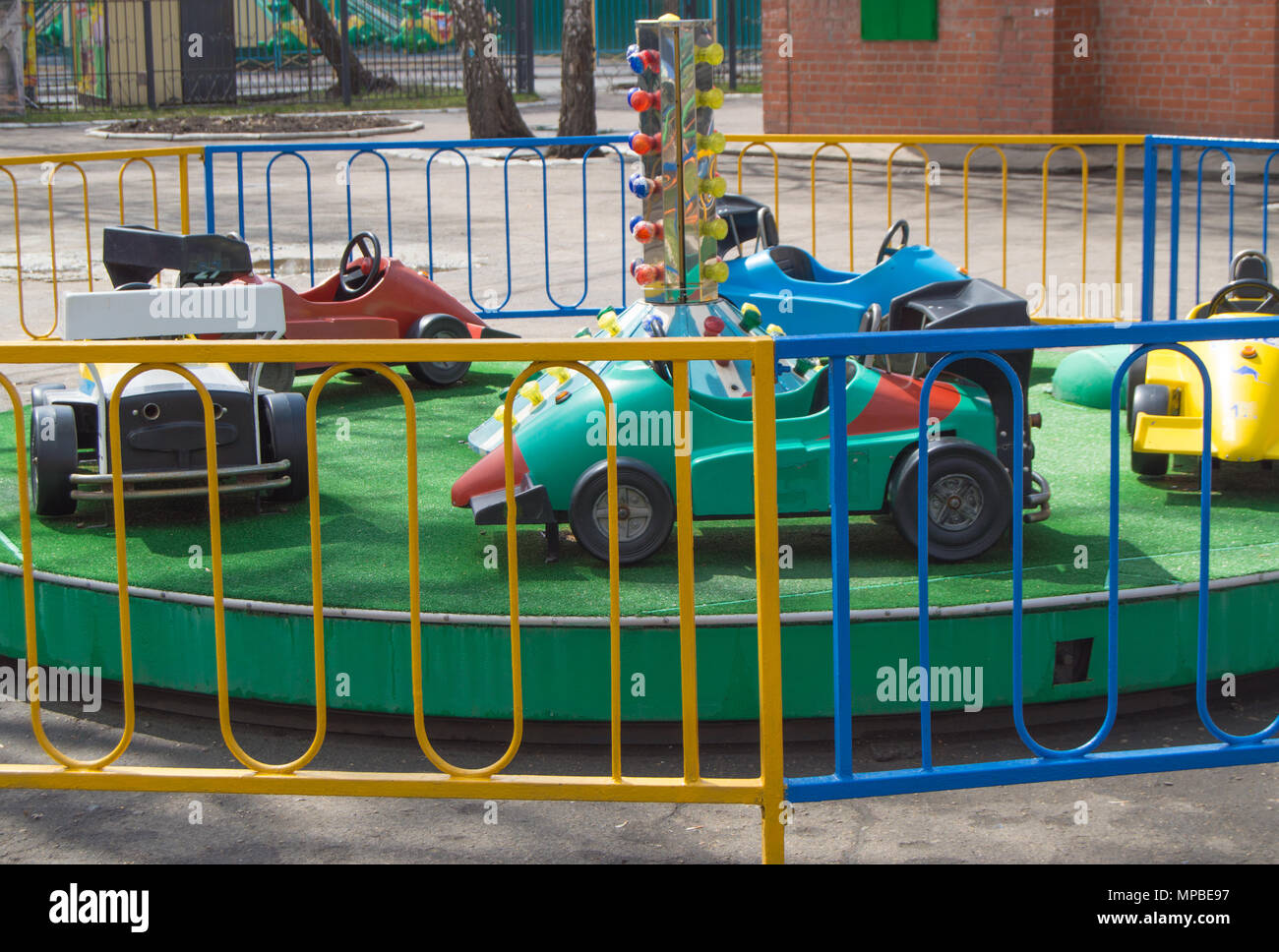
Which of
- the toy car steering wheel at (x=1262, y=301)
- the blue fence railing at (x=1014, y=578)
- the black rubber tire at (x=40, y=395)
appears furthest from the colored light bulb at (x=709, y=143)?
the black rubber tire at (x=40, y=395)

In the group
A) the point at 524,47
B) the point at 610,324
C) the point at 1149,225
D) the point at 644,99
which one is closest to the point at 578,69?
the point at 524,47

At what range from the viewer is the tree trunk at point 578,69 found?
59.0 feet

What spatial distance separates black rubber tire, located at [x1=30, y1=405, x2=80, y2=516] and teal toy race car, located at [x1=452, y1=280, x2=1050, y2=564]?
4.50 feet

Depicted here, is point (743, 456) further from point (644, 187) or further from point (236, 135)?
point (236, 135)

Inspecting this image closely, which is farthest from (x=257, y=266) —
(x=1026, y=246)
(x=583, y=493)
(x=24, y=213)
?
(x=583, y=493)

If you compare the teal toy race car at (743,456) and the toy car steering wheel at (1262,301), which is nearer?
the teal toy race car at (743,456)

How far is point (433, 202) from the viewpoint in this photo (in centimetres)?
1559

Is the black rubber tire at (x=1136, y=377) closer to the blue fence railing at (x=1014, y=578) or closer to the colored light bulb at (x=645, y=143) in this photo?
the colored light bulb at (x=645, y=143)

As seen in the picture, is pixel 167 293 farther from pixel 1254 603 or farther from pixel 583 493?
pixel 1254 603

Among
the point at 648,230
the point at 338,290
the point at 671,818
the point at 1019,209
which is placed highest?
the point at 648,230

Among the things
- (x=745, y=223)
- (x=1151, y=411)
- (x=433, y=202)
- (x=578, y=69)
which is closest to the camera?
(x=1151, y=411)

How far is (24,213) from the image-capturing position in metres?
15.1

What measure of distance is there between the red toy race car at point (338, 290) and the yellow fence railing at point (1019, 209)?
66.2 inches

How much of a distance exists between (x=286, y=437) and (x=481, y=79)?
13.8 meters
